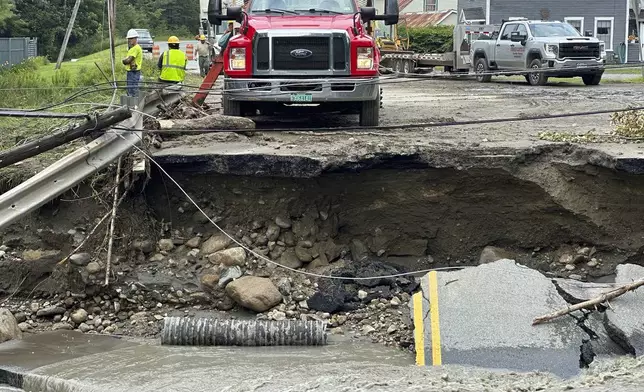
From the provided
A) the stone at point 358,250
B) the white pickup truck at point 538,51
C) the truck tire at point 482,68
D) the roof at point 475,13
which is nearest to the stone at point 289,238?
the stone at point 358,250

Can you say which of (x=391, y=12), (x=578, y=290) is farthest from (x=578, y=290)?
(x=391, y=12)

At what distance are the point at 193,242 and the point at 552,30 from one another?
18.3 m

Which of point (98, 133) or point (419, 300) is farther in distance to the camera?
point (98, 133)

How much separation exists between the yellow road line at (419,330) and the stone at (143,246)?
343cm

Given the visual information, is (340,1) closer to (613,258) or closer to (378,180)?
(378,180)

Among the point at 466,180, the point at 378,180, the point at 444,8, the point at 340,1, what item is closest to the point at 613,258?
the point at 466,180

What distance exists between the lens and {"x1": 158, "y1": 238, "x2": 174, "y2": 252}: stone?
33.7ft

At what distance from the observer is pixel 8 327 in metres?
8.82

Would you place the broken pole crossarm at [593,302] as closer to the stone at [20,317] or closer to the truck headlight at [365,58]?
the truck headlight at [365,58]

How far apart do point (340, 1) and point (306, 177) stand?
412 centimetres

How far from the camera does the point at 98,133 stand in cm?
952

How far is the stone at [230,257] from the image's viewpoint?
9930mm

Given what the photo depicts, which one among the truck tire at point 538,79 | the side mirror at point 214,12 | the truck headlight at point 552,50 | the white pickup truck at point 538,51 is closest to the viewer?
the side mirror at point 214,12

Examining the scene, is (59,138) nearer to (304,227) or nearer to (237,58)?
(304,227)
